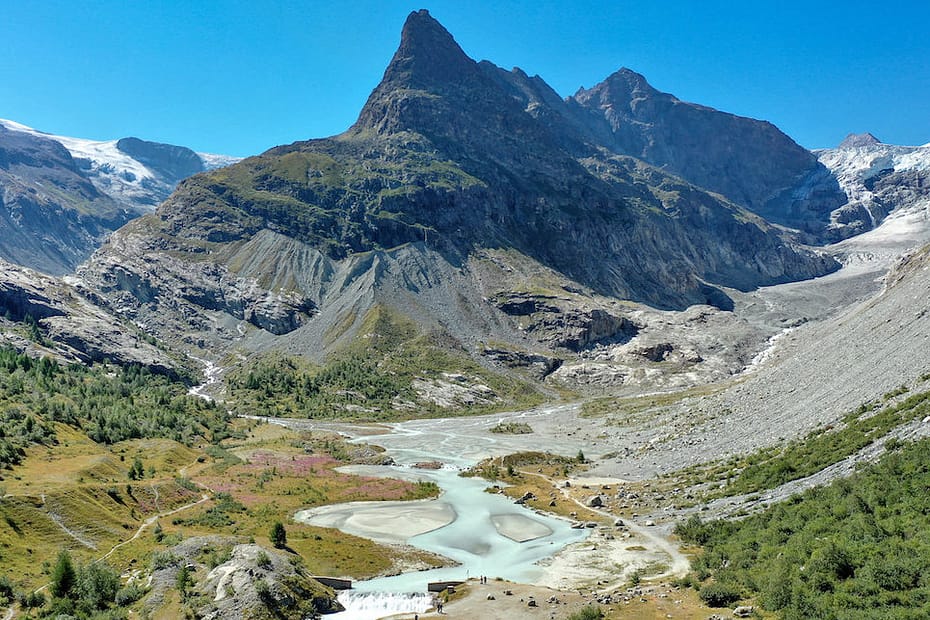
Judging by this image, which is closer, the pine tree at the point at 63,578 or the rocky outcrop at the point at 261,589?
the pine tree at the point at 63,578

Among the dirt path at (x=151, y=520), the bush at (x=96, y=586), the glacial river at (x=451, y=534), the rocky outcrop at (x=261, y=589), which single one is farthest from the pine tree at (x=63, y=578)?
the glacial river at (x=451, y=534)

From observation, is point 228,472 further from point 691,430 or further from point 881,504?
point 881,504

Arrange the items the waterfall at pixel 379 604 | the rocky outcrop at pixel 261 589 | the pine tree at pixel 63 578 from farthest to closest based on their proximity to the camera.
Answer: the waterfall at pixel 379 604, the rocky outcrop at pixel 261 589, the pine tree at pixel 63 578

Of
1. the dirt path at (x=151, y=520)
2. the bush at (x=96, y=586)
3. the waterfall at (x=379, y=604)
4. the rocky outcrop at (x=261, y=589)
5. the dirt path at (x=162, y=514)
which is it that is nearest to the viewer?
the bush at (x=96, y=586)

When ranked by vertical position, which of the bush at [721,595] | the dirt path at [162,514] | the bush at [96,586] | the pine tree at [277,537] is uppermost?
the bush at [721,595]

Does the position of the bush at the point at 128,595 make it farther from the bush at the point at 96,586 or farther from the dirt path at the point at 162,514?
the dirt path at the point at 162,514

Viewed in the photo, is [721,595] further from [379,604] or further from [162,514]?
[162,514]

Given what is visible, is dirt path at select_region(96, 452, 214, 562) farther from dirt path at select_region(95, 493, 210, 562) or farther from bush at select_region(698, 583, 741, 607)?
bush at select_region(698, 583, 741, 607)
